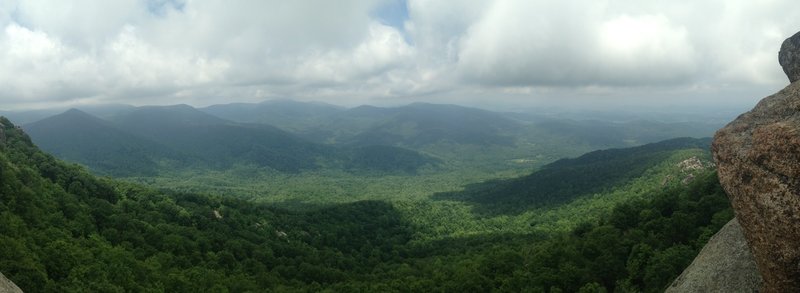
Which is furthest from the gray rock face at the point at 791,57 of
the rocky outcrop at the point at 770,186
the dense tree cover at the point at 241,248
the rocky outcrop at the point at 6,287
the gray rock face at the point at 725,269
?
the rocky outcrop at the point at 6,287

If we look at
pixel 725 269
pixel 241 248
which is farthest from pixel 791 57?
pixel 241 248

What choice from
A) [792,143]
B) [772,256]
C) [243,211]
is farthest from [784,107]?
[243,211]

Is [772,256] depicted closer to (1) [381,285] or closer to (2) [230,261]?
(1) [381,285]

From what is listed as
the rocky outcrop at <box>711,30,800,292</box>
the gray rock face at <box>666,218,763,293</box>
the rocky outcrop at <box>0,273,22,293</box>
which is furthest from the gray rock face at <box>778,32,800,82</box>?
the rocky outcrop at <box>0,273,22,293</box>

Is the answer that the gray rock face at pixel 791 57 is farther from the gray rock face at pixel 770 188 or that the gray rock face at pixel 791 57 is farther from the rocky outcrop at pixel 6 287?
the rocky outcrop at pixel 6 287

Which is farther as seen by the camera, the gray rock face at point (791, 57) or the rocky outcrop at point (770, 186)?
the gray rock face at point (791, 57)
